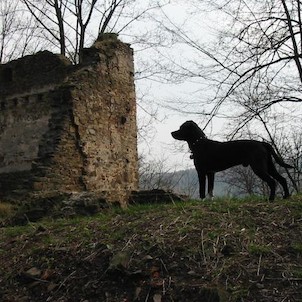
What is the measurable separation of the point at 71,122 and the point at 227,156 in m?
5.78

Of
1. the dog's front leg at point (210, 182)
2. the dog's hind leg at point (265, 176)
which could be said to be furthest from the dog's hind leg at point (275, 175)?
the dog's front leg at point (210, 182)

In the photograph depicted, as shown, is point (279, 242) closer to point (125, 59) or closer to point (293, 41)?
point (293, 41)

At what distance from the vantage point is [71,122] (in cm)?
1176

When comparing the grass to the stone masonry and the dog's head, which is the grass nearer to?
the stone masonry

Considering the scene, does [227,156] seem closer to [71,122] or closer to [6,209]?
[6,209]

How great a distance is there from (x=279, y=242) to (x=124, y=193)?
8632mm

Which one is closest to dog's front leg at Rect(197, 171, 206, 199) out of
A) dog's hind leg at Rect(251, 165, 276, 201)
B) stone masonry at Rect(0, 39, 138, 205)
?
dog's hind leg at Rect(251, 165, 276, 201)

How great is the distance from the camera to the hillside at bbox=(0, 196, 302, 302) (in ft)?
13.3

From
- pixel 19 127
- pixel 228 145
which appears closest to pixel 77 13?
pixel 19 127

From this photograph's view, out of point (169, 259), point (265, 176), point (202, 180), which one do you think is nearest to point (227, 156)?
point (202, 180)

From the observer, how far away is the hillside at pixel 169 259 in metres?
4.05

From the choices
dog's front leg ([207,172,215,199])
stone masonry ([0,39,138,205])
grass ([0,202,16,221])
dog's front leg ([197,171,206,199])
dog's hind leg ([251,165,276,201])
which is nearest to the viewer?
dog's hind leg ([251,165,276,201])

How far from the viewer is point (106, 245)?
5043 millimetres

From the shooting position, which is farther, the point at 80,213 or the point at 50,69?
the point at 50,69
